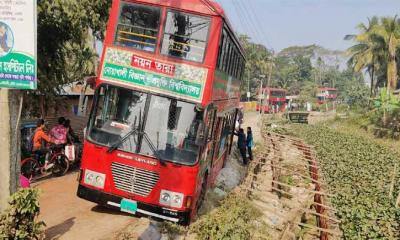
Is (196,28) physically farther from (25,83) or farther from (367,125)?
(367,125)

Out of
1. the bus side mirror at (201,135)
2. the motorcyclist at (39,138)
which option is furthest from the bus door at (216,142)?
the motorcyclist at (39,138)

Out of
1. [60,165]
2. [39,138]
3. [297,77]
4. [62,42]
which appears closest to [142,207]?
[39,138]

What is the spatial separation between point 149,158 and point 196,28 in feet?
10.0

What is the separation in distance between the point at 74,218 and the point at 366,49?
151ft

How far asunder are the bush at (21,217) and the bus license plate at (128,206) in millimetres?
2590

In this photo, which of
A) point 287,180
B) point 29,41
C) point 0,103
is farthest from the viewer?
point 287,180

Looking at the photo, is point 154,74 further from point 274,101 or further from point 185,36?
point 274,101

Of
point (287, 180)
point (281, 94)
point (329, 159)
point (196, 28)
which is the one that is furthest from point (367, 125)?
point (196, 28)

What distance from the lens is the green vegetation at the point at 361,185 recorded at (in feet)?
41.9

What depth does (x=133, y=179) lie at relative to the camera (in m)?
8.89

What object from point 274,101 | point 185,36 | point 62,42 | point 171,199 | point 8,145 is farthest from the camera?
point 274,101

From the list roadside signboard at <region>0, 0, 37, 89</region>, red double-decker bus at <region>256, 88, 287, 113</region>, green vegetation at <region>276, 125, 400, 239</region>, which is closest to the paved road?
roadside signboard at <region>0, 0, 37, 89</region>

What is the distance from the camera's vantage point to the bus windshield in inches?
344

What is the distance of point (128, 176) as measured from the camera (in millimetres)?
8883
